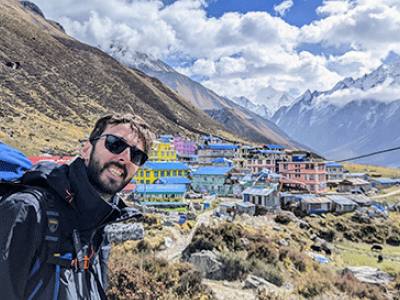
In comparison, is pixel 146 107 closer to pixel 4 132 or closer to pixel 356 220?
pixel 4 132

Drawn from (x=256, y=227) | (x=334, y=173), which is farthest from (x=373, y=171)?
(x=256, y=227)

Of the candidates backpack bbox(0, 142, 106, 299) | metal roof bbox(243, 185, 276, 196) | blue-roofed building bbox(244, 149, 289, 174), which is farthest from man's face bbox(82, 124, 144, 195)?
blue-roofed building bbox(244, 149, 289, 174)

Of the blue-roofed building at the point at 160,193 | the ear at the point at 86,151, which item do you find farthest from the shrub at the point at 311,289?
the blue-roofed building at the point at 160,193

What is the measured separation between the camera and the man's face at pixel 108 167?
229 cm

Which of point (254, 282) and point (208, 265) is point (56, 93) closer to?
point (208, 265)

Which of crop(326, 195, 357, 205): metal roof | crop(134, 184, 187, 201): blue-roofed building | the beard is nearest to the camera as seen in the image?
the beard

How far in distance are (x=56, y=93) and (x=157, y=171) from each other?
51057mm

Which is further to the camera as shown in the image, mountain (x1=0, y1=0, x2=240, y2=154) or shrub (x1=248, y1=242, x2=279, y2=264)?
mountain (x1=0, y1=0, x2=240, y2=154)

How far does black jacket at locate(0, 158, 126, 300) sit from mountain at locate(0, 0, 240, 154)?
49.4 metres

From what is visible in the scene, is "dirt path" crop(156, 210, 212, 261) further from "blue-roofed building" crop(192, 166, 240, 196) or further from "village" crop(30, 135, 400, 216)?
"blue-roofed building" crop(192, 166, 240, 196)

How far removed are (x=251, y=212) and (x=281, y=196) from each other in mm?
13485

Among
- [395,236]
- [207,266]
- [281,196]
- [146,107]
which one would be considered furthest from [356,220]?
[146,107]

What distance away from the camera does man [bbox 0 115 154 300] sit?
1780 millimetres

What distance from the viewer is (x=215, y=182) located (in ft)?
166
